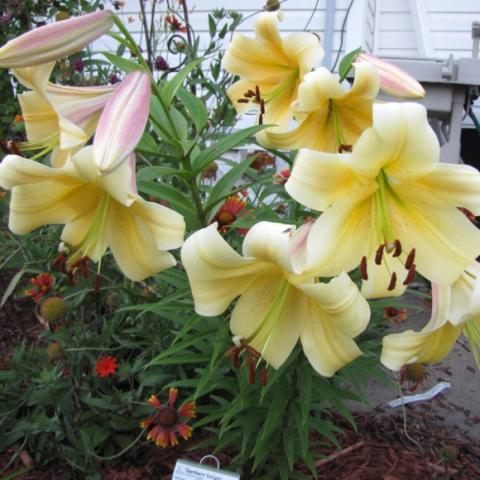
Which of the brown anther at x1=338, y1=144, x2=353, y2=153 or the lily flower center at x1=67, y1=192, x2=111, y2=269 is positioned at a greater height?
the brown anther at x1=338, y1=144, x2=353, y2=153

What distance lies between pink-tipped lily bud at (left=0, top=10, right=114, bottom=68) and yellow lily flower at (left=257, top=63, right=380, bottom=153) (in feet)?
1.10

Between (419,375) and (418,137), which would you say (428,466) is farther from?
(418,137)

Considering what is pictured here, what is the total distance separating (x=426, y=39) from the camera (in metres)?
4.49

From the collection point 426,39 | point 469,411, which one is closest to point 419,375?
point 469,411

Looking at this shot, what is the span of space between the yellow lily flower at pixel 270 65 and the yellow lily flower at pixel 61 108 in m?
0.34

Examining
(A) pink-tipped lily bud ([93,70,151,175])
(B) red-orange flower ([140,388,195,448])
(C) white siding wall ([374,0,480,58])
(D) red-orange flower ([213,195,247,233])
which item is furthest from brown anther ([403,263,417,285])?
(C) white siding wall ([374,0,480,58])

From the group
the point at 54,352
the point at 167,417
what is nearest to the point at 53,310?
the point at 54,352

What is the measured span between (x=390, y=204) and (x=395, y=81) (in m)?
0.24

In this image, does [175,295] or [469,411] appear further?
[469,411]

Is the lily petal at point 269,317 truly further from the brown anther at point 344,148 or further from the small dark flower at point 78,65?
the small dark flower at point 78,65

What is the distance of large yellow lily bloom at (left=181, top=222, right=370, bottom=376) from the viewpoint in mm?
842

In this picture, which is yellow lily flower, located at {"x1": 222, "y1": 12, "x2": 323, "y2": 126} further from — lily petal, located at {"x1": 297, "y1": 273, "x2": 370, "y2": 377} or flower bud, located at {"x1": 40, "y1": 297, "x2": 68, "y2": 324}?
flower bud, located at {"x1": 40, "y1": 297, "x2": 68, "y2": 324}

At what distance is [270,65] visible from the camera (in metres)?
1.29

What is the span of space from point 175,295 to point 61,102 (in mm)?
462
